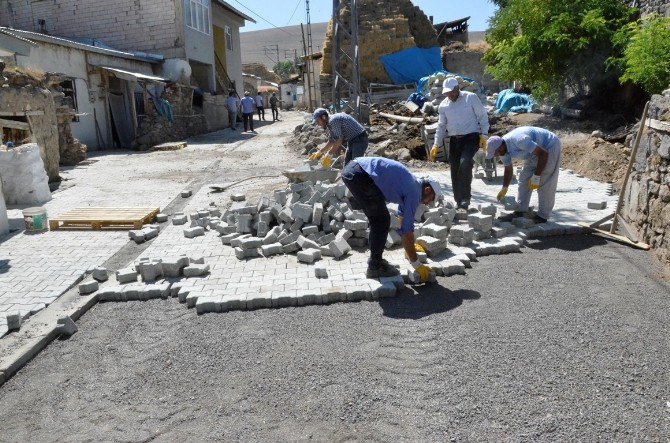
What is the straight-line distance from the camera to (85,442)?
298 centimetres

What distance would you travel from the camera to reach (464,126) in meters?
7.04

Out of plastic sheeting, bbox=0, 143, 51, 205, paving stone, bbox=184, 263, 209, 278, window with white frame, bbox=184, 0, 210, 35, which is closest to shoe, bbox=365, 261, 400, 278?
paving stone, bbox=184, 263, 209, 278

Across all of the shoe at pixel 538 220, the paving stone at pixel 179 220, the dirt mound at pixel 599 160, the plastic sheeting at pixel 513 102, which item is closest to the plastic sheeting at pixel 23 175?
the paving stone at pixel 179 220

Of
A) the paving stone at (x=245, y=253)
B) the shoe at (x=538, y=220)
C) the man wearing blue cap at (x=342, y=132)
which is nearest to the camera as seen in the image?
the paving stone at (x=245, y=253)

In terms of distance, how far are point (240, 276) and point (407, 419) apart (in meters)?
2.85

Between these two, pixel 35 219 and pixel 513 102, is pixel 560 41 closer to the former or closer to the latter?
pixel 513 102

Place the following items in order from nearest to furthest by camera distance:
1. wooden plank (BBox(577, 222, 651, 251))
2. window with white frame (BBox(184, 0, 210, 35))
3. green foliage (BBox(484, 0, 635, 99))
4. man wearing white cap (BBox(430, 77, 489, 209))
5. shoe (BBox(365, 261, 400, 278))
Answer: shoe (BBox(365, 261, 400, 278)) < wooden plank (BBox(577, 222, 651, 251)) < man wearing white cap (BBox(430, 77, 489, 209)) < green foliage (BBox(484, 0, 635, 99)) < window with white frame (BBox(184, 0, 210, 35))

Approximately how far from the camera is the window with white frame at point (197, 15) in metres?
23.2

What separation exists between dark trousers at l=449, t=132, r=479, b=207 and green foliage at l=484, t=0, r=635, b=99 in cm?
843

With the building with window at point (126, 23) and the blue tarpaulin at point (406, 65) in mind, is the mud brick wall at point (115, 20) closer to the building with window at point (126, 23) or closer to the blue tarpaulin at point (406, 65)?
the building with window at point (126, 23)

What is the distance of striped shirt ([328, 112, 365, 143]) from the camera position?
24.5 feet

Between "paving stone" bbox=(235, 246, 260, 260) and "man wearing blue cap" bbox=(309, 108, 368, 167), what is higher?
"man wearing blue cap" bbox=(309, 108, 368, 167)

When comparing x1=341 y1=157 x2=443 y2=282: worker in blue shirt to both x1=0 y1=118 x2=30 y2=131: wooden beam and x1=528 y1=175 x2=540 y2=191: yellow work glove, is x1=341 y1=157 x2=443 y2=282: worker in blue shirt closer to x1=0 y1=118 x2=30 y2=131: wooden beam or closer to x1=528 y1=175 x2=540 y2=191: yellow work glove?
x1=528 y1=175 x2=540 y2=191: yellow work glove

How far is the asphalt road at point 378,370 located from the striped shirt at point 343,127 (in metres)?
3.28
